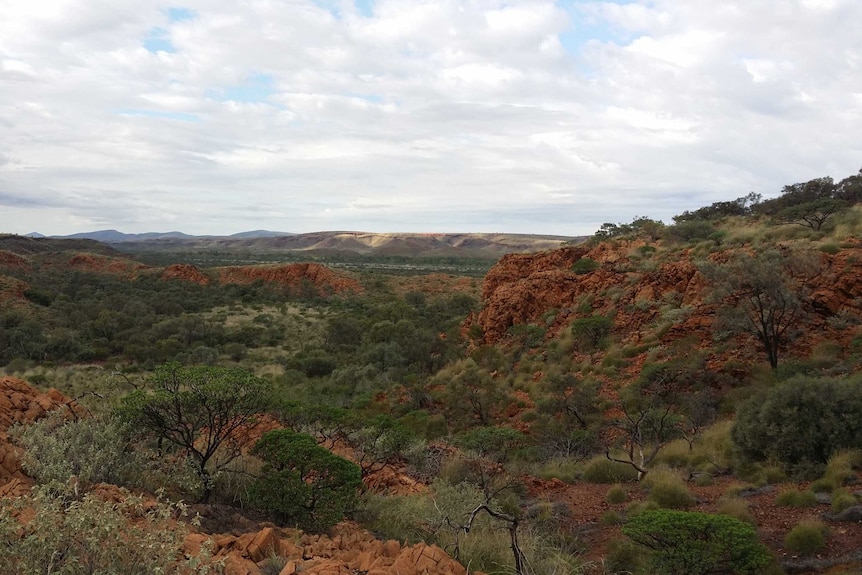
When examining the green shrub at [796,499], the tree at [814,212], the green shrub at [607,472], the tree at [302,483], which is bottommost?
the green shrub at [607,472]

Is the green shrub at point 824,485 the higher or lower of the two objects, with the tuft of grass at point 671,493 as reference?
higher

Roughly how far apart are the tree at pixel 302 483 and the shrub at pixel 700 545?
→ 128 inches

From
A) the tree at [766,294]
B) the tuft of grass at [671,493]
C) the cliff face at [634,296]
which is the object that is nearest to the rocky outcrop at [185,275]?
the cliff face at [634,296]

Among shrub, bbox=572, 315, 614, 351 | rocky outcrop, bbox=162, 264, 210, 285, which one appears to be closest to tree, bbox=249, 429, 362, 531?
shrub, bbox=572, 315, 614, 351

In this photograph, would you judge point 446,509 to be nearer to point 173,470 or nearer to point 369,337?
point 173,470

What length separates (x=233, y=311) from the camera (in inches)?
1556

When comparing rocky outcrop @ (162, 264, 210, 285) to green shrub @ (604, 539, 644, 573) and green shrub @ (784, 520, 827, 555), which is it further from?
green shrub @ (784, 520, 827, 555)

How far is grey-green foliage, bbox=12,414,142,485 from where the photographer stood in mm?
5281

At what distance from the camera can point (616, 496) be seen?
8461 mm

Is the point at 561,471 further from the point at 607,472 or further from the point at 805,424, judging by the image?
the point at 805,424

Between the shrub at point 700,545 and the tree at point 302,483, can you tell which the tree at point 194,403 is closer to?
the tree at point 302,483

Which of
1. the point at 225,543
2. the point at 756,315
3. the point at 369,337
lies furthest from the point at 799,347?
the point at 369,337

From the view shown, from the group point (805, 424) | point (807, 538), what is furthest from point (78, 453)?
point (805, 424)

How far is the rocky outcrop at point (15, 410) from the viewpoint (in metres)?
5.43
